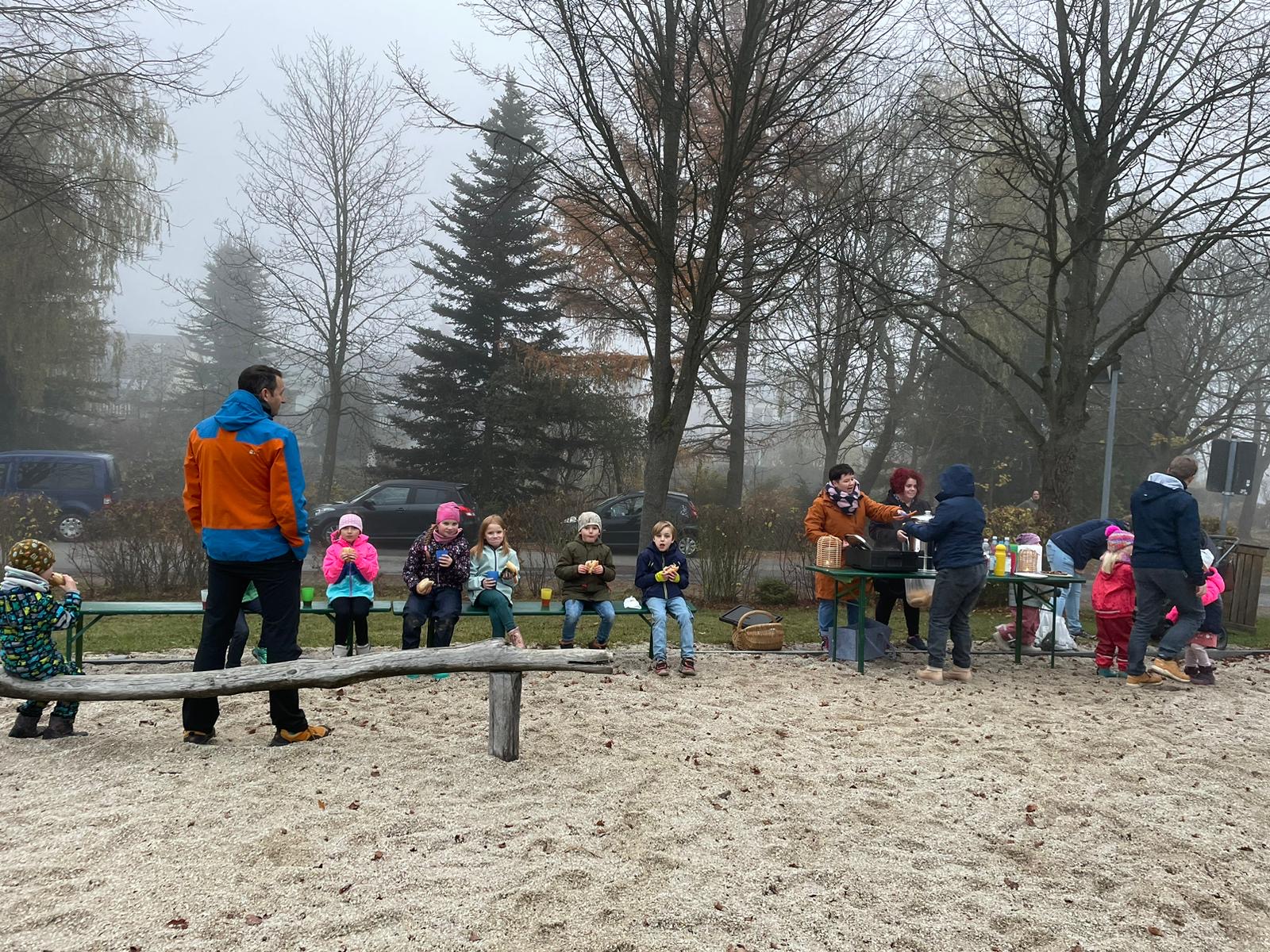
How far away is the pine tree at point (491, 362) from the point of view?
23.0m

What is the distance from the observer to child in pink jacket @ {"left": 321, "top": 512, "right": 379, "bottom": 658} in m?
7.18

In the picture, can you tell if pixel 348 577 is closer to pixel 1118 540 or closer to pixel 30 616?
pixel 30 616

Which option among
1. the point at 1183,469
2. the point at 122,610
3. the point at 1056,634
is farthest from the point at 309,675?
the point at 1056,634

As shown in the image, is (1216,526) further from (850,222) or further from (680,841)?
(680,841)

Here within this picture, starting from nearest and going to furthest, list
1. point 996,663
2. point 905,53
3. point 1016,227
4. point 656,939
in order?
point 656,939 → point 996,663 → point 905,53 → point 1016,227

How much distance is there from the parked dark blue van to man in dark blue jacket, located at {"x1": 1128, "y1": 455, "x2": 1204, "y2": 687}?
17858 millimetres

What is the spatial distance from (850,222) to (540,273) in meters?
14.1

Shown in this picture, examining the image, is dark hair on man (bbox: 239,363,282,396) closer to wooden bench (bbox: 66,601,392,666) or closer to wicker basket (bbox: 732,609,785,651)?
wooden bench (bbox: 66,601,392,666)

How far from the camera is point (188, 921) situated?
308 cm

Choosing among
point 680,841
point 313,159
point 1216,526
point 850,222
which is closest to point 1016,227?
point 850,222

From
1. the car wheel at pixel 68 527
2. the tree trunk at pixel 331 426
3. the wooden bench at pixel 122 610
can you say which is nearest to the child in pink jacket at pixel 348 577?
the wooden bench at pixel 122 610

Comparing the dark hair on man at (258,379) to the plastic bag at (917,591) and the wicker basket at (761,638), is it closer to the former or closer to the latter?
the wicker basket at (761,638)

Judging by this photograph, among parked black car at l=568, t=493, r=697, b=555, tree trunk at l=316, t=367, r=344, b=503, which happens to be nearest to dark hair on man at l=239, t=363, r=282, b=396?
parked black car at l=568, t=493, r=697, b=555

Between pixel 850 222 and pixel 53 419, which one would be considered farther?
pixel 53 419
